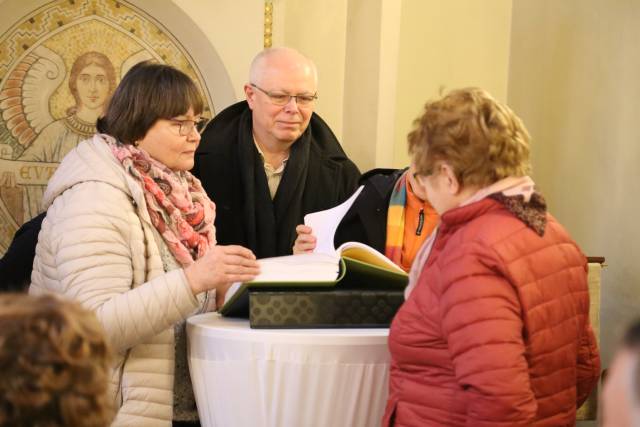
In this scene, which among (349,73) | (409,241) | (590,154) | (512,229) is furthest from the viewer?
(349,73)

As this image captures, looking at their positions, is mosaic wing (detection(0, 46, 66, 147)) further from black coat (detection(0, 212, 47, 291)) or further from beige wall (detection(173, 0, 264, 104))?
black coat (detection(0, 212, 47, 291))

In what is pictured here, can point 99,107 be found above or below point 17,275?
above

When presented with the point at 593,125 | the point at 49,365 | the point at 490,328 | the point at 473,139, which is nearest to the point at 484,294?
the point at 490,328

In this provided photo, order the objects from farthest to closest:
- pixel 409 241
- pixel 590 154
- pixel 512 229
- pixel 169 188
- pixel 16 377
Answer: pixel 590 154
pixel 409 241
pixel 169 188
pixel 512 229
pixel 16 377

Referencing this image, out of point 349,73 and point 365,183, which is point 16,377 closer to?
point 365,183

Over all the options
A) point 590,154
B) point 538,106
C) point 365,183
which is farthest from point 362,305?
point 538,106

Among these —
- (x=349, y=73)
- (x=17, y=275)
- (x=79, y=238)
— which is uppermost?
(x=349, y=73)

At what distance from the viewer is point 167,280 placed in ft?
8.69

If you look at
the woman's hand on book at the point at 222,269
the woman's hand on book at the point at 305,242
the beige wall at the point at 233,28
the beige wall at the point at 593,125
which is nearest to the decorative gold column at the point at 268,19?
the beige wall at the point at 233,28

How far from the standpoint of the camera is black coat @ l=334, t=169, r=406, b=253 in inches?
138

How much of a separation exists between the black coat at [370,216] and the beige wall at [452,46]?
2.15 metres

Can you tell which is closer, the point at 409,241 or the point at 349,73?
the point at 409,241

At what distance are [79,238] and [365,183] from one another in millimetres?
1364

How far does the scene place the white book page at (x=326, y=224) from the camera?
343 cm
